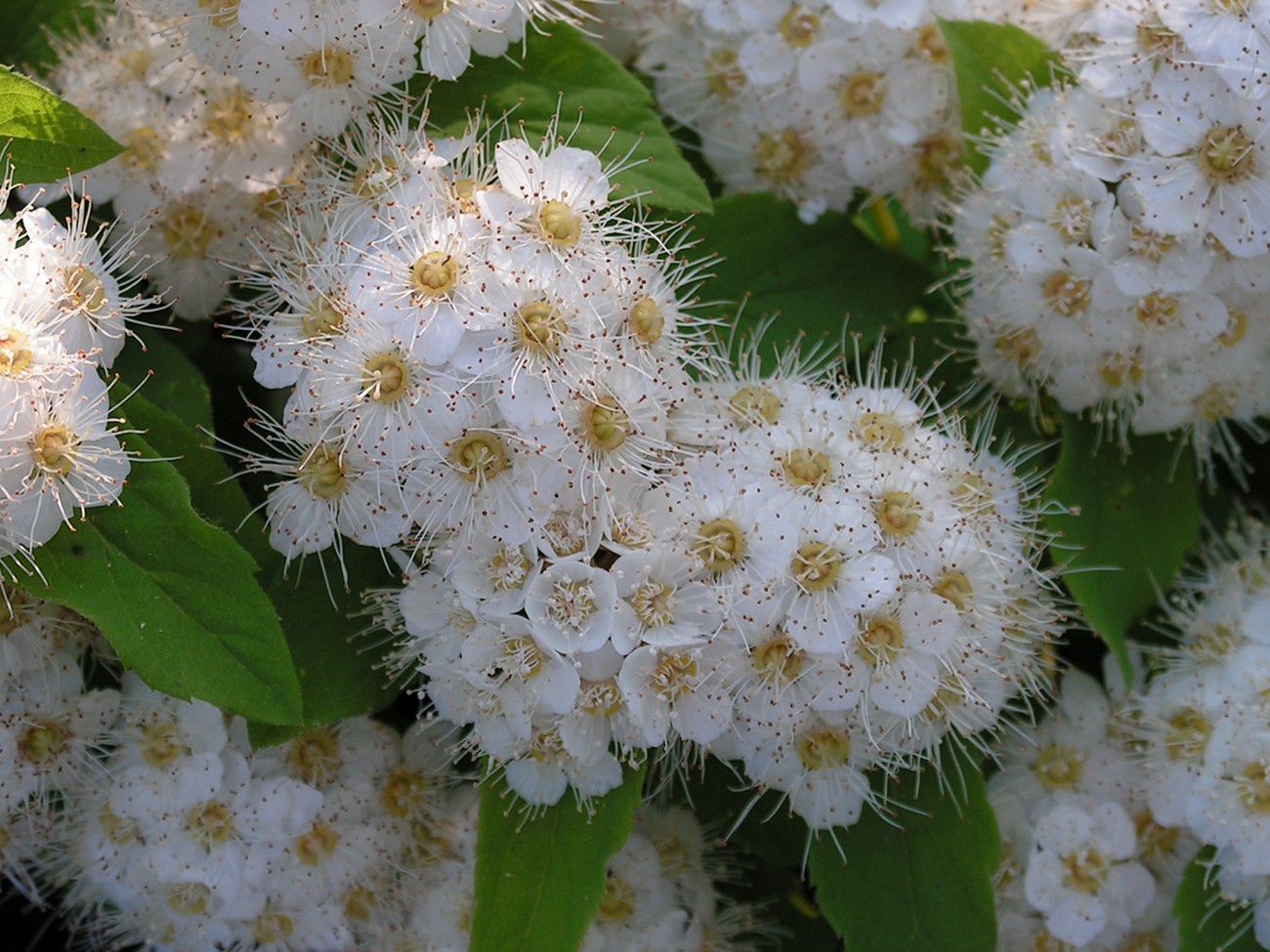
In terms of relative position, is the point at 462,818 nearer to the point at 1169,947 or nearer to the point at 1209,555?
the point at 1169,947

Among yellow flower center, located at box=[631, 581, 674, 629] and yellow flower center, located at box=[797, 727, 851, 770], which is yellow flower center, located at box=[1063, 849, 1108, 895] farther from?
yellow flower center, located at box=[631, 581, 674, 629]

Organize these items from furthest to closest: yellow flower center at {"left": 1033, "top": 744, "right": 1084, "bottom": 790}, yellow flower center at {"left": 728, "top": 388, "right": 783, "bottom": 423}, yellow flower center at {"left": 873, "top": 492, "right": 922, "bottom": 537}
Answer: yellow flower center at {"left": 1033, "top": 744, "right": 1084, "bottom": 790} < yellow flower center at {"left": 728, "top": 388, "right": 783, "bottom": 423} < yellow flower center at {"left": 873, "top": 492, "right": 922, "bottom": 537}

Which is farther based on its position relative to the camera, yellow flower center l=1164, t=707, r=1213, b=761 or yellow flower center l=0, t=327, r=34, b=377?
yellow flower center l=1164, t=707, r=1213, b=761

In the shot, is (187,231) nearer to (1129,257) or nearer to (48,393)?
(48,393)

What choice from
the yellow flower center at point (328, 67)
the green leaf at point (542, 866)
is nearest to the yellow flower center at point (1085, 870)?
the green leaf at point (542, 866)

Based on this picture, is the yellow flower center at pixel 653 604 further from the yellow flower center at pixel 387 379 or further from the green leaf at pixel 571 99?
the green leaf at pixel 571 99

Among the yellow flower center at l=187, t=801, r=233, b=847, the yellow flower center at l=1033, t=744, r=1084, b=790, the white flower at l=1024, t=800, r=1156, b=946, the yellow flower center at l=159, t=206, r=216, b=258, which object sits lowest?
the yellow flower center at l=187, t=801, r=233, b=847

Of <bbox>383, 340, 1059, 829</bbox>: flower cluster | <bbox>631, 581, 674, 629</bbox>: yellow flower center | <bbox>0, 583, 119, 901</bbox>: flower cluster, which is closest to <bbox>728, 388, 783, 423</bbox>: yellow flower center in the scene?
<bbox>383, 340, 1059, 829</bbox>: flower cluster

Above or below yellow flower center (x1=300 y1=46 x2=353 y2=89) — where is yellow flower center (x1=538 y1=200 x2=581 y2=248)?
below
